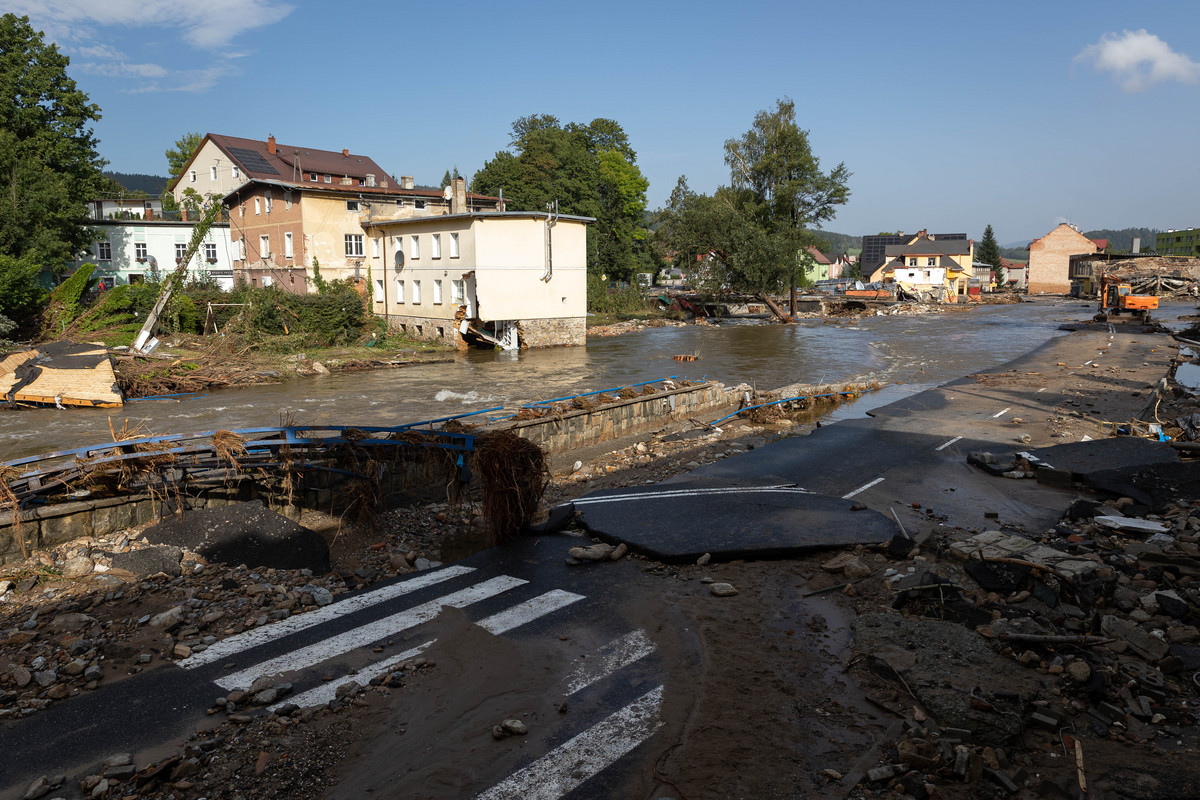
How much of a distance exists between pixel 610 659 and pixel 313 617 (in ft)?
9.46

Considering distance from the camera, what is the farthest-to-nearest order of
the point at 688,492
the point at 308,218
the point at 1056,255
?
the point at 1056,255
the point at 308,218
the point at 688,492

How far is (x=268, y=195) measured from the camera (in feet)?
135

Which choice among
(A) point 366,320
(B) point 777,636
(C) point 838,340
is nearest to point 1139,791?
(B) point 777,636

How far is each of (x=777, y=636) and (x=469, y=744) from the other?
2714 mm

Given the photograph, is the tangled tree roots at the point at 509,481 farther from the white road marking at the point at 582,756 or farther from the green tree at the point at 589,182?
the green tree at the point at 589,182

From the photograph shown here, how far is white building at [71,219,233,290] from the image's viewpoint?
43781 millimetres

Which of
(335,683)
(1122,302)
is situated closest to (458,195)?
(335,683)

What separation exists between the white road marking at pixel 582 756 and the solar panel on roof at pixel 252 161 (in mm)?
53727

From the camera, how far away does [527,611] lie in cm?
657

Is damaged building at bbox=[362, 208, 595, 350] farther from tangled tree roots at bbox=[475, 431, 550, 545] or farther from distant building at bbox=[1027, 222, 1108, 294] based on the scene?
distant building at bbox=[1027, 222, 1108, 294]

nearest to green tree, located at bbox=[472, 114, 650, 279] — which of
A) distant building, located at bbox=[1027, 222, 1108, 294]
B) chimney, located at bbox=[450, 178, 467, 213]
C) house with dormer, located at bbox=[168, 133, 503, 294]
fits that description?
house with dormer, located at bbox=[168, 133, 503, 294]

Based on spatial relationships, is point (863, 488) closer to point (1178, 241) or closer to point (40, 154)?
point (40, 154)

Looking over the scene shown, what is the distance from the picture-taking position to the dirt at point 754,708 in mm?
4145

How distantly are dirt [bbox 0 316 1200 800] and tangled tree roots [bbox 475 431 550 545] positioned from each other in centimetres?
178
